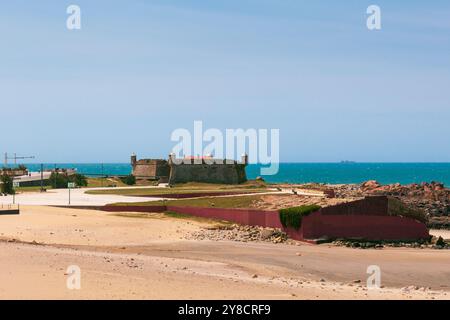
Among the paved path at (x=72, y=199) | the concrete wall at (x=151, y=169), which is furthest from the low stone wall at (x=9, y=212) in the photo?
the concrete wall at (x=151, y=169)

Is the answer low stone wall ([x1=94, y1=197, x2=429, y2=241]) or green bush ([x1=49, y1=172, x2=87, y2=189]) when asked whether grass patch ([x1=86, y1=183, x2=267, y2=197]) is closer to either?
green bush ([x1=49, y1=172, x2=87, y2=189])

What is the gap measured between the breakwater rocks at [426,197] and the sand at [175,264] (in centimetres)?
2166

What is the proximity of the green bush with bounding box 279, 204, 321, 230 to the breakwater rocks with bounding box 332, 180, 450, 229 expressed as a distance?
16.4 m

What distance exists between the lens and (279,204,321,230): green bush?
43.0 m

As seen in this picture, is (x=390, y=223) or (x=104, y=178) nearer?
(x=390, y=223)

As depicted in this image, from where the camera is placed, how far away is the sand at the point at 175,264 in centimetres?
2139

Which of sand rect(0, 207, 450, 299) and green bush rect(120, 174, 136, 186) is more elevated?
green bush rect(120, 174, 136, 186)

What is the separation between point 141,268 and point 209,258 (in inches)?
300

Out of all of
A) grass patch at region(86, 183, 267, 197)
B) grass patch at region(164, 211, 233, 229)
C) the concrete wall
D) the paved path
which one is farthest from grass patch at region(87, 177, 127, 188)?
grass patch at region(164, 211, 233, 229)

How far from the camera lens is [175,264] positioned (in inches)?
1152

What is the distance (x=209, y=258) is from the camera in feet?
110

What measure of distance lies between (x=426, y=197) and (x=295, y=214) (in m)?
35.2
